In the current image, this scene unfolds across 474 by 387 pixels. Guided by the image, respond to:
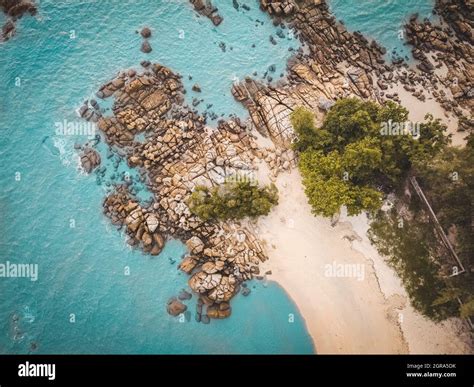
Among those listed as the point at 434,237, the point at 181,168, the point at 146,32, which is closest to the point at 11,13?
the point at 146,32

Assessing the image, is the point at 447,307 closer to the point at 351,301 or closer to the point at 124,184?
the point at 351,301

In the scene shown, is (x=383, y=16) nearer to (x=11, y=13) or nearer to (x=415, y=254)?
(x=415, y=254)

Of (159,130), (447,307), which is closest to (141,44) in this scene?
(159,130)

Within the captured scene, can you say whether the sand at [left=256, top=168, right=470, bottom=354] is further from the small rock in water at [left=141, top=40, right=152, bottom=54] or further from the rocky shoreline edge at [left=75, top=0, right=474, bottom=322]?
the small rock in water at [left=141, top=40, right=152, bottom=54]

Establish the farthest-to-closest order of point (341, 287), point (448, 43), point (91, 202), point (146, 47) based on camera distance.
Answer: point (448, 43) < point (146, 47) < point (91, 202) < point (341, 287)

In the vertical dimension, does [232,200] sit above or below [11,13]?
below

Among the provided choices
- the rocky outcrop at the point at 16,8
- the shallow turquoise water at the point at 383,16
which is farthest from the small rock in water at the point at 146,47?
the shallow turquoise water at the point at 383,16

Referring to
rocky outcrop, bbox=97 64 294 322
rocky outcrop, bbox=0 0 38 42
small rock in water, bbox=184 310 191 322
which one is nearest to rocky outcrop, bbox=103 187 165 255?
rocky outcrop, bbox=97 64 294 322
